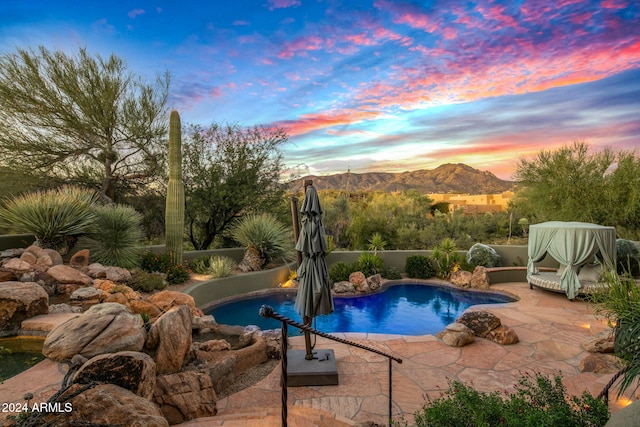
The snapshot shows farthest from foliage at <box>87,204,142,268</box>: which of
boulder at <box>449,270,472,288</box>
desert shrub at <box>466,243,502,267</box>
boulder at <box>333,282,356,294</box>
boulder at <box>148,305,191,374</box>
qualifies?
desert shrub at <box>466,243,502,267</box>

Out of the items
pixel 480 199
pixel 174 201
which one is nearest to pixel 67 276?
pixel 174 201

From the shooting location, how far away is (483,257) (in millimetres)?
11258

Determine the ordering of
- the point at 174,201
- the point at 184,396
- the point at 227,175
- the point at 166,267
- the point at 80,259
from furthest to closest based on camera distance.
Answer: the point at 227,175 → the point at 174,201 → the point at 166,267 → the point at 80,259 → the point at 184,396

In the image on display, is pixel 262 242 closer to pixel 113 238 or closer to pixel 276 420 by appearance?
pixel 113 238

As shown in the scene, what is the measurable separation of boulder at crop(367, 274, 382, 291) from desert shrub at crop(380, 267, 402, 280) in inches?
32.2

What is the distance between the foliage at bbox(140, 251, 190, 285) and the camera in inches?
344

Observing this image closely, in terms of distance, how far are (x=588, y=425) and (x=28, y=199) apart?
10268 millimetres

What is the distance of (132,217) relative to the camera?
8.56m

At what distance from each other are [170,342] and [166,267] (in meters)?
5.63

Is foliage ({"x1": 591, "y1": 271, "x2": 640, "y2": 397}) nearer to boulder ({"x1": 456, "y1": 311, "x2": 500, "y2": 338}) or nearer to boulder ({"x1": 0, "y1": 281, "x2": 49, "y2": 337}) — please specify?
boulder ({"x1": 456, "y1": 311, "x2": 500, "y2": 338})

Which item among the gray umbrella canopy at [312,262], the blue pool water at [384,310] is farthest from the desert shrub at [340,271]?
the gray umbrella canopy at [312,262]

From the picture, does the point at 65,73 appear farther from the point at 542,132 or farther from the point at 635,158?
the point at 635,158

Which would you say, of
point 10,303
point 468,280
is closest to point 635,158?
point 468,280

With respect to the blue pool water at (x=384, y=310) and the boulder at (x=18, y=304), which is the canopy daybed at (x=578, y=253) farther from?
the boulder at (x=18, y=304)
